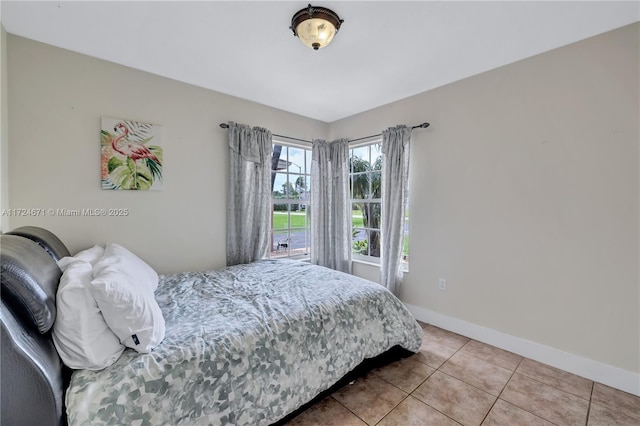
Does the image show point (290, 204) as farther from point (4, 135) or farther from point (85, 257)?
point (4, 135)

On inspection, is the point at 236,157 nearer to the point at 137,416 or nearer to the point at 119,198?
the point at 119,198

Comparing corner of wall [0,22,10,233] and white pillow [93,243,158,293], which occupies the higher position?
corner of wall [0,22,10,233]

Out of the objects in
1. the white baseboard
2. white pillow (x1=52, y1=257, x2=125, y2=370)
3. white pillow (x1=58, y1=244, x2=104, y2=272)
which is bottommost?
the white baseboard

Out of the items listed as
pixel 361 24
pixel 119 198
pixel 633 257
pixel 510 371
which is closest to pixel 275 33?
pixel 361 24

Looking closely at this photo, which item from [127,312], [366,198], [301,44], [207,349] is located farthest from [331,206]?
[127,312]

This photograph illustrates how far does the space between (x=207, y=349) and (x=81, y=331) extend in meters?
0.49

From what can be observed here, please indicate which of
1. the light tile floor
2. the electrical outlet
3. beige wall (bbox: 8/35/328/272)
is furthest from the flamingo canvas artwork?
the electrical outlet

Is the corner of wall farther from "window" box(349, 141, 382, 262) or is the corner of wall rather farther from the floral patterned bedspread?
"window" box(349, 141, 382, 262)

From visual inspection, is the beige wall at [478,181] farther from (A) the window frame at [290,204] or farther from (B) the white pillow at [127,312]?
(B) the white pillow at [127,312]

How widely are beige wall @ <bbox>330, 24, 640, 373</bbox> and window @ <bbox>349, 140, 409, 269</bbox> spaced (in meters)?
0.60

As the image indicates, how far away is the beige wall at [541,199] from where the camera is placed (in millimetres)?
1788

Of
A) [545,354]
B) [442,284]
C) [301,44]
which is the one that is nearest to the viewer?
[301,44]

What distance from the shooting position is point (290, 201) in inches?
138

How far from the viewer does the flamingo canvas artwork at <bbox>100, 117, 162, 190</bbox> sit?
2.17 metres
